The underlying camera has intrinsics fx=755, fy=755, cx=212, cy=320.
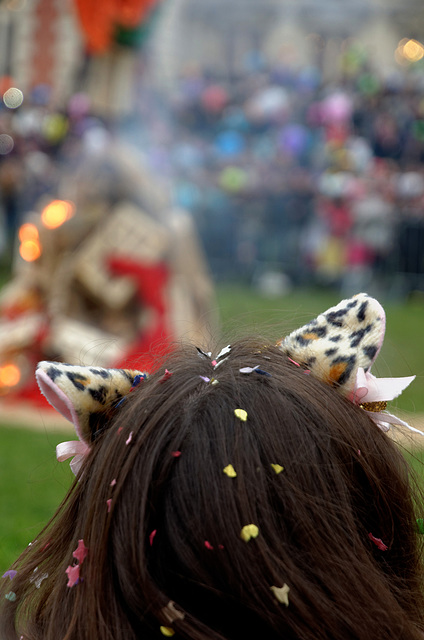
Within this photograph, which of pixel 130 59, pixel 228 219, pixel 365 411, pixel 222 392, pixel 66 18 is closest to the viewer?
pixel 222 392

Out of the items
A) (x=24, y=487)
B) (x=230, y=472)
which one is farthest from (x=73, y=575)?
(x=24, y=487)

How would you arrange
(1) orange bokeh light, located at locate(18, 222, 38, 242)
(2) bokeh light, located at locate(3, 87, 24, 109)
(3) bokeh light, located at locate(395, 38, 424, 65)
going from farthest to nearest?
(3) bokeh light, located at locate(395, 38, 424, 65) < (2) bokeh light, located at locate(3, 87, 24, 109) < (1) orange bokeh light, located at locate(18, 222, 38, 242)

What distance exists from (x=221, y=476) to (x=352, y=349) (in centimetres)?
32

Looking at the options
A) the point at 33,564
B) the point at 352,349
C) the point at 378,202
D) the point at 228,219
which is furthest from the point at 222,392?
the point at 228,219

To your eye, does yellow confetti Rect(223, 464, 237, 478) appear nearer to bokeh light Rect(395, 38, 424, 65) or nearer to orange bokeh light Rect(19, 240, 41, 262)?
orange bokeh light Rect(19, 240, 41, 262)

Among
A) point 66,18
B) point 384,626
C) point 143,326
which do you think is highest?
point 66,18

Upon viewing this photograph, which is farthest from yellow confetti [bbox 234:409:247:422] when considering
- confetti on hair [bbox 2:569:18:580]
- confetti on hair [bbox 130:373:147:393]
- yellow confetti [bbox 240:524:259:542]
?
confetti on hair [bbox 2:569:18:580]

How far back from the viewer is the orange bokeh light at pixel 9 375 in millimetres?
5191

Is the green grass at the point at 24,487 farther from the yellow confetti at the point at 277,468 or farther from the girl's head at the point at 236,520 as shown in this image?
the yellow confetti at the point at 277,468

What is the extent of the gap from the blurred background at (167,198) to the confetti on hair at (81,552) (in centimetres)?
186

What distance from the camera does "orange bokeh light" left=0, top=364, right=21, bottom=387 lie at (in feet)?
17.0

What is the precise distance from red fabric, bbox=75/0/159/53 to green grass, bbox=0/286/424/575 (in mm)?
3347

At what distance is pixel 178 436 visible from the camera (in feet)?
2.84

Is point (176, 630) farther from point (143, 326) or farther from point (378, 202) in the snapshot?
point (378, 202)
